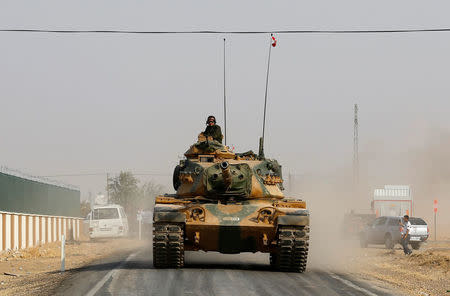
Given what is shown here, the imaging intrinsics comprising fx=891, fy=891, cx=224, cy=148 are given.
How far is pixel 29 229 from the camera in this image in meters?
42.6

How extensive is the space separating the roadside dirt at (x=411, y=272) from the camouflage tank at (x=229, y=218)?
7.16 ft

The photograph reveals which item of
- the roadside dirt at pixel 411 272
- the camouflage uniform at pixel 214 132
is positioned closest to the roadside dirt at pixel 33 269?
the camouflage uniform at pixel 214 132

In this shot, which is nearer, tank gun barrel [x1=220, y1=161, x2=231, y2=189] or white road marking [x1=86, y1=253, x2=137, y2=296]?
white road marking [x1=86, y1=253, x2=137, y2=296]

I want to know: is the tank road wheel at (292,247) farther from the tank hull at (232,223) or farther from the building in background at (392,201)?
Result: the building in background at (392,201)

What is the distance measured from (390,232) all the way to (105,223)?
1633 cm

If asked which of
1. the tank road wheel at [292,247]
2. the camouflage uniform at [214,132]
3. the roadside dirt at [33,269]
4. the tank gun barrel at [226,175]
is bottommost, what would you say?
the roadside dirt at [33,269]

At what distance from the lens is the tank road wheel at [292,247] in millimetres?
20891

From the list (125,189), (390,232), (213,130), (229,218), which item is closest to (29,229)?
(390,232)

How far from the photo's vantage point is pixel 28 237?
138 ft

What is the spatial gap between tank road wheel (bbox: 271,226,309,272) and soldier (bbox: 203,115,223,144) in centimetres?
423

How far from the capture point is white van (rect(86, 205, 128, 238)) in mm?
49562

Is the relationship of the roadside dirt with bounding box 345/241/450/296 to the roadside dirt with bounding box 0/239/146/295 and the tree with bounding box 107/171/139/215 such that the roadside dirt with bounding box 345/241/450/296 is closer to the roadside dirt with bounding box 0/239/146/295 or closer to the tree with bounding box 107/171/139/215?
the roadside dirt with bounding box 0/239/146/295

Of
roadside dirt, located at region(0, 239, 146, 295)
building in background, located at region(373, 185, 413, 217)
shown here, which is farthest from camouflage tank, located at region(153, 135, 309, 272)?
building in background, located at region(373, 185, 413, 217)

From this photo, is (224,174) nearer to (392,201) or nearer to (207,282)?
(207,282)
